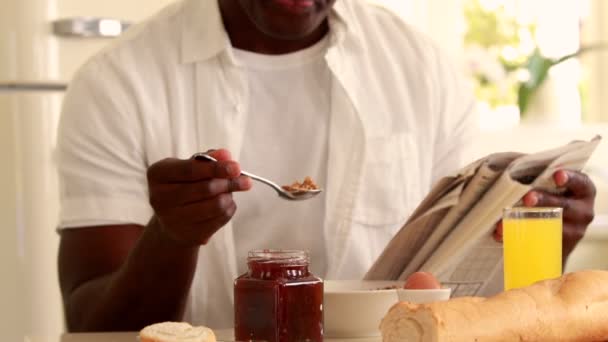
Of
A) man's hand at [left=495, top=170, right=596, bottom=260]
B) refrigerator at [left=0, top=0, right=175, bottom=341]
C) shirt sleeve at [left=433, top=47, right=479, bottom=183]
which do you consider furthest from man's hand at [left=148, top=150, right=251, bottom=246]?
refrigerator at [left=0, top=0, right=175, bottom=341]

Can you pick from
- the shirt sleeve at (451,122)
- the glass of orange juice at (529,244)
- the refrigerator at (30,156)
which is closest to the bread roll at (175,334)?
the glass of orange juice at (529,244)

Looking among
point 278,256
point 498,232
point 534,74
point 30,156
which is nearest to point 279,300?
point 278,256

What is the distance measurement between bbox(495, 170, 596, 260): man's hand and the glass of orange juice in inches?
5.5

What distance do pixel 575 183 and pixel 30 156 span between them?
157 cm

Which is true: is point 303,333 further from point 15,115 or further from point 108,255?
point 15,115

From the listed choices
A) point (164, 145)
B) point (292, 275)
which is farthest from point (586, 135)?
point (292, 275)

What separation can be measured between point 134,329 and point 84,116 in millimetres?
357

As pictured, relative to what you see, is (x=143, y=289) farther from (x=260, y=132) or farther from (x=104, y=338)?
(x=260, y=132)

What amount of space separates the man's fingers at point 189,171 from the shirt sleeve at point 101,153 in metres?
0.32

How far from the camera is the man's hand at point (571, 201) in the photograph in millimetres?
1448

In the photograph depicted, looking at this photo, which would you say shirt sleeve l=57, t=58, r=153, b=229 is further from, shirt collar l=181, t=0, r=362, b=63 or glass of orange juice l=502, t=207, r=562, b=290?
glass of orange juice l=502, t=207, r=562, b=290

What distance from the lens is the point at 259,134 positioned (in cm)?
176

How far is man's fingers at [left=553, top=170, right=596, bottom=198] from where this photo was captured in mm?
1446

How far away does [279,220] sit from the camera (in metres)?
1.72
